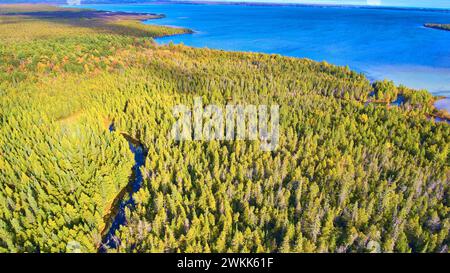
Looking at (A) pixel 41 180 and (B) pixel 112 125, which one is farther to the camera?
(B) pixel 112 125

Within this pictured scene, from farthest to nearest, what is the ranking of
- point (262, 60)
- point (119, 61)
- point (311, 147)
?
point (262, 60) < point (119, 61) < point (311, 147)

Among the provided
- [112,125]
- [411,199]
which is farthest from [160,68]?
[411,199]
